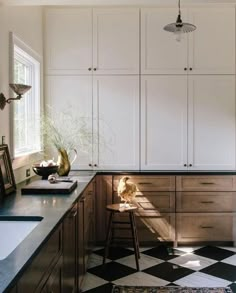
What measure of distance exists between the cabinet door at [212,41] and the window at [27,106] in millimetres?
1667

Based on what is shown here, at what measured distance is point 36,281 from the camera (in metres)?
1.46

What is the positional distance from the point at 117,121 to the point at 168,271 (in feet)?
5.45

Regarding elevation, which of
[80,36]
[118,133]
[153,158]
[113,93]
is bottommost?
[153,158]

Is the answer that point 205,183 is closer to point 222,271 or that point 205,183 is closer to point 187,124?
point 187,124

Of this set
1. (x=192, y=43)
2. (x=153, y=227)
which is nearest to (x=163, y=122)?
(x=192, y=43)

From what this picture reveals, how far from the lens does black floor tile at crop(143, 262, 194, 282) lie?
3248mm

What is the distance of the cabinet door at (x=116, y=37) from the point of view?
13.6 ft

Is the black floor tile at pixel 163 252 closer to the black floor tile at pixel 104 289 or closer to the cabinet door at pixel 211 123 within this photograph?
the black floor tile at pixel 104 289

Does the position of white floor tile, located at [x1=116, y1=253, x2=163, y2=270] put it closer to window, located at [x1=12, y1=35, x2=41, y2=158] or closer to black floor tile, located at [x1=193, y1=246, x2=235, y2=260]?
black floor tile, located at [x1=193, y1=246, x2=235, y2=260]

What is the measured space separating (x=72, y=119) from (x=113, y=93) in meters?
0.53

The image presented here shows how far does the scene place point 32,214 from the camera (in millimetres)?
2037

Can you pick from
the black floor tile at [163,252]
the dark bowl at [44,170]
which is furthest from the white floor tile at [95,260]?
the dark bowl at [44,170]

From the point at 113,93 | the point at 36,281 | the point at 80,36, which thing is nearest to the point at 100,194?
the point at 113,93

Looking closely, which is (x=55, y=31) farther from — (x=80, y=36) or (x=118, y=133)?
(x=118, y=133)
